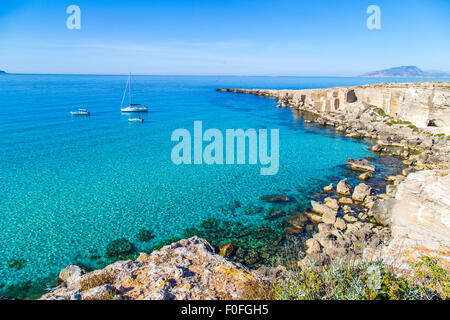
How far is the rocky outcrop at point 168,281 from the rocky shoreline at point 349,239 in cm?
3

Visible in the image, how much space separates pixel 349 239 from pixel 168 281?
1167cm

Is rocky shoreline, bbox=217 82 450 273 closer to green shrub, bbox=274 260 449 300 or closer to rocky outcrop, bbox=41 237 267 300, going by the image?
green shrub, bbox=274 260 449 300

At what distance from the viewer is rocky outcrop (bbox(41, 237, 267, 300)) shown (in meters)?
7.34

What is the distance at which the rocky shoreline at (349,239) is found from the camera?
7.96 meters

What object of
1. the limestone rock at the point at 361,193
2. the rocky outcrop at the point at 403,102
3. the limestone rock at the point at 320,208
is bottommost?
the limestone rock at the point at 320,208

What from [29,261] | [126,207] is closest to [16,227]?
[29,261]

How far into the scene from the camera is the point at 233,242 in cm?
1559

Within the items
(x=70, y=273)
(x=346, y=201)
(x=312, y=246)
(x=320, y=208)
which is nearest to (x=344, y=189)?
(x=346, y=201)

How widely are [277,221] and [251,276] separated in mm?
9717

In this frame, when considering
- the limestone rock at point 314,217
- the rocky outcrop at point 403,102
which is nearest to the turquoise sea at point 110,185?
the limestone rock at point 314,217

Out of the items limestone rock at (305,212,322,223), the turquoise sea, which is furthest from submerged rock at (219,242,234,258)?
limestone rock at (305,212,322,223)

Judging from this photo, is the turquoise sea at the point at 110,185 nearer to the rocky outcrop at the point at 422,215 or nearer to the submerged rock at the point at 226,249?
the submerged rock at the point at 226,249

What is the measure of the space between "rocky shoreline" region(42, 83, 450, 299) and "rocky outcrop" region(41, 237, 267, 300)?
0.03m

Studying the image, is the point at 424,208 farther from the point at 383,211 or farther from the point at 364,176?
the point at 364,176
